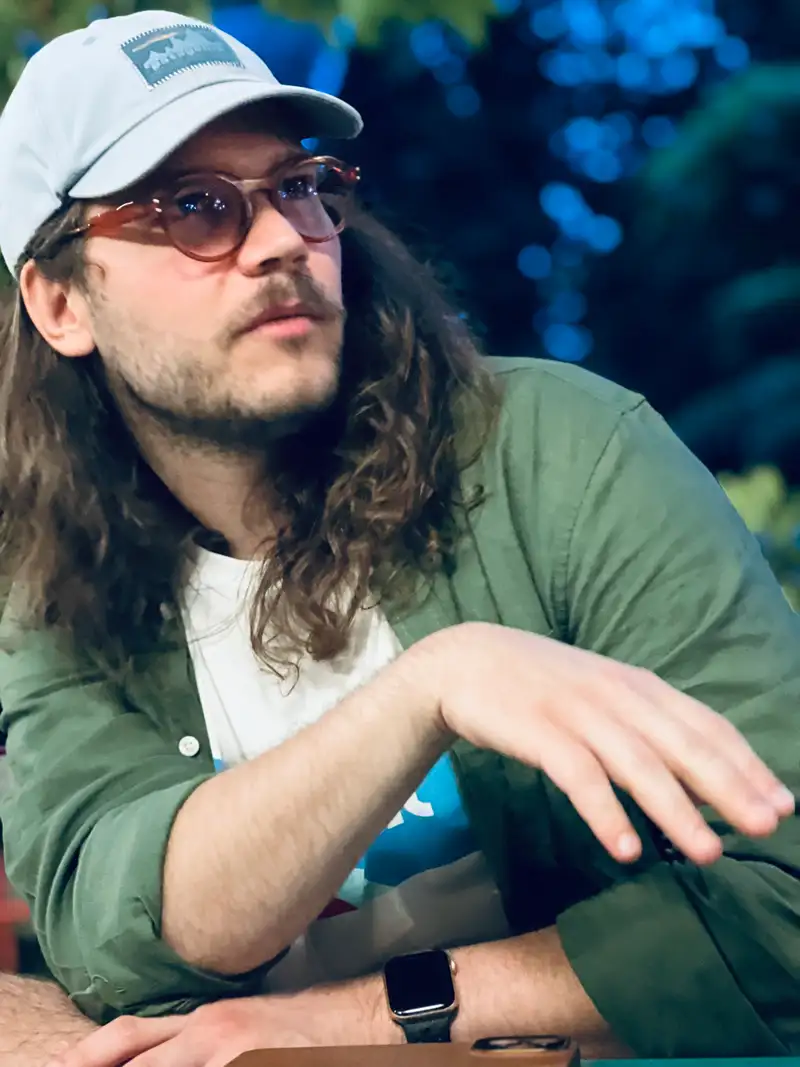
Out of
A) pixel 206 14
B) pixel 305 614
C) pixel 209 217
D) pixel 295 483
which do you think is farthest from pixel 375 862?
pixel 206 14

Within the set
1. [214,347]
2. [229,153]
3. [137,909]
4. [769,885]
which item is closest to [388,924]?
[137,909]

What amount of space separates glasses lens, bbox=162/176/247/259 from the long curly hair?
0.12 meters

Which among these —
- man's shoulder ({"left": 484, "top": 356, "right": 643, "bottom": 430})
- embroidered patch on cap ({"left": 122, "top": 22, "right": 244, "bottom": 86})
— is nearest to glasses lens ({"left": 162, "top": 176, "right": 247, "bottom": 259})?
embroidered patch on cap ({"left": 122, "top": 22, "right": 244, "bottom": 86})

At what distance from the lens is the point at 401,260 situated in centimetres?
119

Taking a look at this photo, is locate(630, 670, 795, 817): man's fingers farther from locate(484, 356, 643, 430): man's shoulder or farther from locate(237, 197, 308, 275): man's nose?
locate(237, 197, 308, 275): man's nose

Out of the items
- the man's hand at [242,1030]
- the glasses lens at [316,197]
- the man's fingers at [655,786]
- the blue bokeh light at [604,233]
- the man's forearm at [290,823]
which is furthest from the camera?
the blue bokeh light at [604,233]

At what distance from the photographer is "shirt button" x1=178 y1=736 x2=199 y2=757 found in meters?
1.12

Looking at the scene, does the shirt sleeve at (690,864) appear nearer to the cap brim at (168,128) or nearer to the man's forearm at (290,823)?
the man's forearm at (290,823)

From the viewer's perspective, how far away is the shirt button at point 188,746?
1117mm

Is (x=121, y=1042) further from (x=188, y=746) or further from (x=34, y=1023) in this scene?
(x=188, y=746)

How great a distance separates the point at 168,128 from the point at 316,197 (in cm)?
14

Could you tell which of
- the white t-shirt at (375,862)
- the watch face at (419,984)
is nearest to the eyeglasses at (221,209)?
the white t-shirt at (375,862)

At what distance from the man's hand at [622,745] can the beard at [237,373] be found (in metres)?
0.37

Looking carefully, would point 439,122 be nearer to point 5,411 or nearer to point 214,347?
point 214,347
